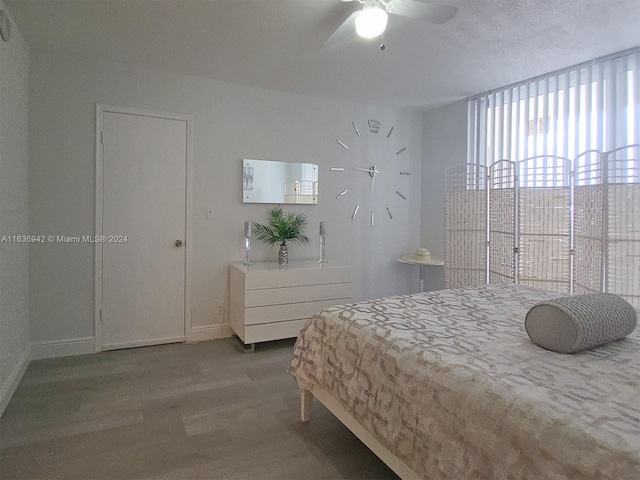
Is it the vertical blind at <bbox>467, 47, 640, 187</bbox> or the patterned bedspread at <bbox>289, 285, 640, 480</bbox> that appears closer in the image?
the patterned bedspread at <bbox>289, 285, 640, 480</bbox>

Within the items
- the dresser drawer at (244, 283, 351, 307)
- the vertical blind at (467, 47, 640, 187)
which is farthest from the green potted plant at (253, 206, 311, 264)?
the vertical blind at (467, 47, 640, 187)

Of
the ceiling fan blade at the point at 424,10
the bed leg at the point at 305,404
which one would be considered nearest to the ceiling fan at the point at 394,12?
the ceiling fan blade at the point at 424,10

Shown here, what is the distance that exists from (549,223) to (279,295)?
2.31m

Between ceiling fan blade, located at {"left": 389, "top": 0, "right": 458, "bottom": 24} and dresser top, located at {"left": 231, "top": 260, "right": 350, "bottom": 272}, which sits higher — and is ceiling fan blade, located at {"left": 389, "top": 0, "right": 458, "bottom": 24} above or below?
above

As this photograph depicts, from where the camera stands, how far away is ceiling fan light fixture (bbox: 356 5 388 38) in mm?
1834

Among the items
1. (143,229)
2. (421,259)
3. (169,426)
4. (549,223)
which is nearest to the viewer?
(169,426)

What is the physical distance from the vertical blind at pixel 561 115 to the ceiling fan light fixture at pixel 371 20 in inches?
75.0

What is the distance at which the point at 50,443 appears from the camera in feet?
6.24

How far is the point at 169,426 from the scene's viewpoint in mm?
2072

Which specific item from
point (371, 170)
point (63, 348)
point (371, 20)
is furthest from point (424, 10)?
point (63, 348)

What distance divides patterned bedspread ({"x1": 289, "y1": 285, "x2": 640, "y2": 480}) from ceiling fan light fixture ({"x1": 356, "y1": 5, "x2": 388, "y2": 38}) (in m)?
1.42

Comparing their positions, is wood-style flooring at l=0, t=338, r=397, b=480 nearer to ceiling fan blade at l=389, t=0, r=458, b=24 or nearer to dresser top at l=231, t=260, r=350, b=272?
dresser top at l=231, t=260, r=350, b=272

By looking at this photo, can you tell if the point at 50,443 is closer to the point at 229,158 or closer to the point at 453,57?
the point at 229,158

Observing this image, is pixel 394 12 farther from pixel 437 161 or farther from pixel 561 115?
pixel 437 161
